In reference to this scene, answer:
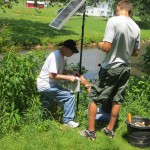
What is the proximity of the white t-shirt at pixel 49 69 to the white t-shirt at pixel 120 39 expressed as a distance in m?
0.76

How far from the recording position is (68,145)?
566 cm

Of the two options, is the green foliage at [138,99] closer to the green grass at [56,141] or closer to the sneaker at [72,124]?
the green grass at [56,141]

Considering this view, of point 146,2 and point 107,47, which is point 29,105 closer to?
point 107,47

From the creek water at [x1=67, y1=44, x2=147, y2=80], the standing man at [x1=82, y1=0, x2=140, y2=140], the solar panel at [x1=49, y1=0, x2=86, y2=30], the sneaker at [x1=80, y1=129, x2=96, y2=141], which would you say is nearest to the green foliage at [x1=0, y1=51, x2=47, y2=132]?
the solar panel at [x1=49, y1=0, x2=86, y2=30]

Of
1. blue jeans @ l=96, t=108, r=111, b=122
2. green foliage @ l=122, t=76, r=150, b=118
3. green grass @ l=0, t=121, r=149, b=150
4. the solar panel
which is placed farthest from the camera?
green foliage @ l=122, t=76, r=150, b=118

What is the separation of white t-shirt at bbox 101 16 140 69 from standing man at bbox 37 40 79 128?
0.70 meters

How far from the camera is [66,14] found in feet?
19.1

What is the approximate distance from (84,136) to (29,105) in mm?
1092

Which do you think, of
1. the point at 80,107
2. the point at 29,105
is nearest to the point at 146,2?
the point at 80,107

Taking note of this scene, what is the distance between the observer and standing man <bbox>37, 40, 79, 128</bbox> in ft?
19.6

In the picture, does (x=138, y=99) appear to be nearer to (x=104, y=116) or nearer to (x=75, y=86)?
(x=104, y=116)

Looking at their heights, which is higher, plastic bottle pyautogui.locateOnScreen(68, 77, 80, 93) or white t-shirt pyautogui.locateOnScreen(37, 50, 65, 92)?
white t-shirt pyautogui.locateOnScreen(37, 50, 65, 92)

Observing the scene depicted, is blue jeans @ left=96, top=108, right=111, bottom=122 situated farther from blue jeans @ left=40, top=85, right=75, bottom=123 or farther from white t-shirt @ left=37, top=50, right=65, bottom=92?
white t-shirt @ left=37, top=50, right=65, bottom=92

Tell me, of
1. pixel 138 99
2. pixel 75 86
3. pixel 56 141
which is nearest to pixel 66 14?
pixel 75 86
